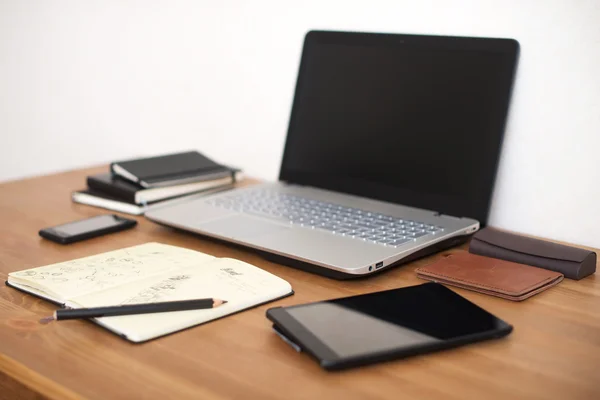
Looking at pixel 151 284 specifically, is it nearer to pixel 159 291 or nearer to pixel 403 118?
pixel 159 291

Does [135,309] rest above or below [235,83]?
below

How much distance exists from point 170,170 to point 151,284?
0.49 metres

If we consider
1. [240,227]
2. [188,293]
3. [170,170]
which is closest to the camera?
[188,293]

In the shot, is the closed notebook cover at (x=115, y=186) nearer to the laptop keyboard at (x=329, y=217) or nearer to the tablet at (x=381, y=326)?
the laptop keyboard at (x=329, y=217)

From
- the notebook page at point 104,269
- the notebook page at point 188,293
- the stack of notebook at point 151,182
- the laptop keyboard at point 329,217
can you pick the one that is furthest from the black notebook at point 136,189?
the notebook page at point 188,293

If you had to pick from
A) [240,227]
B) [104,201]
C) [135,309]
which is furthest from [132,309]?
[104,201]

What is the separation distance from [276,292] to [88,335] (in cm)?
23

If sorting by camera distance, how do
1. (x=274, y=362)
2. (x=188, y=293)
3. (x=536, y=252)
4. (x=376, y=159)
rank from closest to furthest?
Answer: (x=274, y=362)
(x=188, y=293)
(x=536, y=252)
(x=376, y=159)

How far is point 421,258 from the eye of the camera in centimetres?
105

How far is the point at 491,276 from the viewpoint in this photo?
0.94 m

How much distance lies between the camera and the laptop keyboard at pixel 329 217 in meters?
1.06

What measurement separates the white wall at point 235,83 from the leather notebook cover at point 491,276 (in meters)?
0.21

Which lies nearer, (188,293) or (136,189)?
(188,293)

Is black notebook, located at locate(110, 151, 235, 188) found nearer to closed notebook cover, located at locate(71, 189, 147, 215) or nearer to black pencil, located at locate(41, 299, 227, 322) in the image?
closed notebook cover, located at locate(71, 189, 147, 215)
